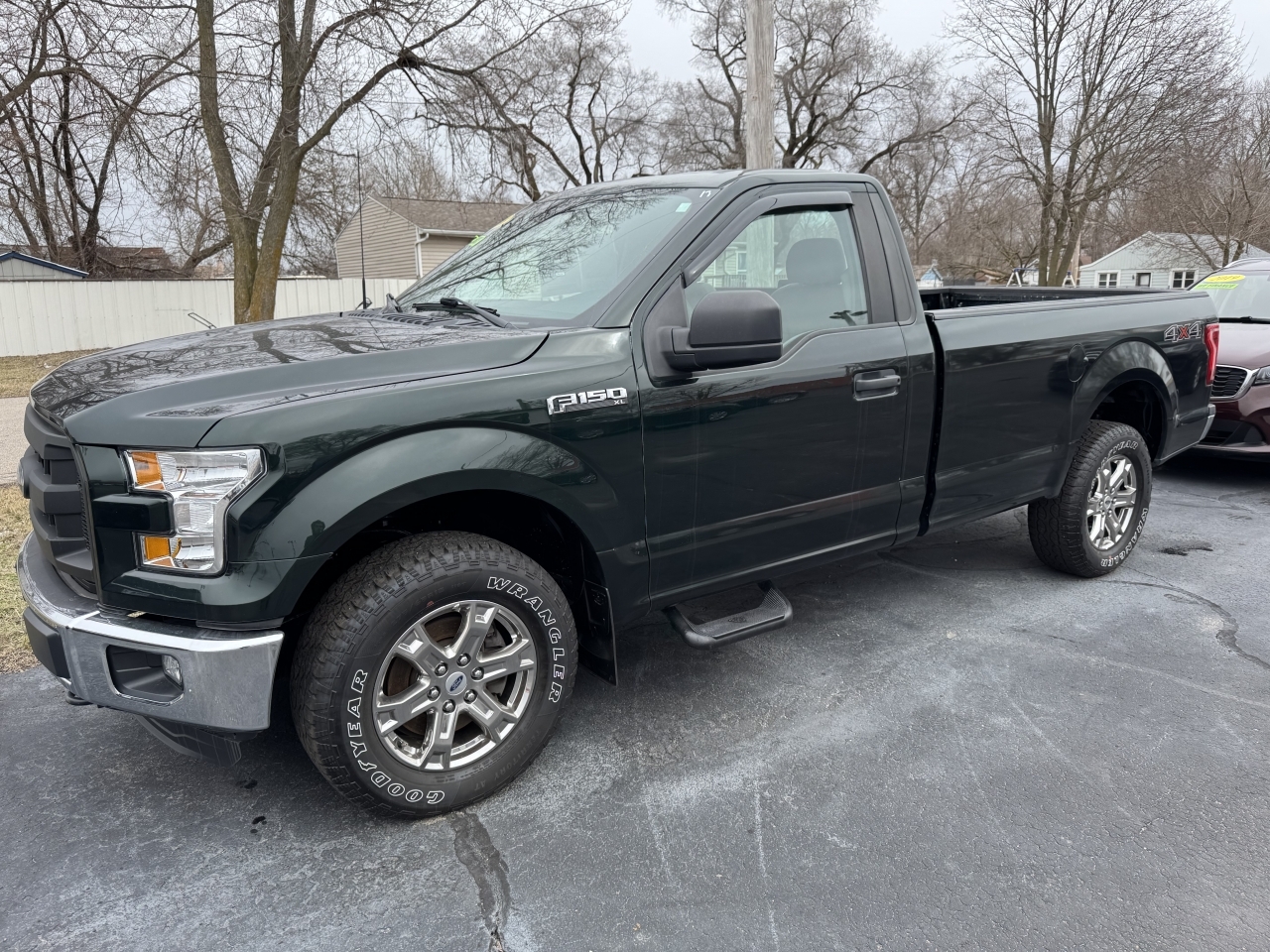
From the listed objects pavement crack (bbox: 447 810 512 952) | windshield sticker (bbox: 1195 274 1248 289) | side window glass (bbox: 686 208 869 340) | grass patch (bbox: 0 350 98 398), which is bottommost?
pavement crack (bbox: 447 810 512 952)

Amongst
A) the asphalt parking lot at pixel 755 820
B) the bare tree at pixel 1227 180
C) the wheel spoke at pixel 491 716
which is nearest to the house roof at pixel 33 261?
the asphalt parking lot at pixel 755 820

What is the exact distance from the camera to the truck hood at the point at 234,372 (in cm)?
238

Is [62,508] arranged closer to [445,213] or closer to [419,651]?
[419,651]

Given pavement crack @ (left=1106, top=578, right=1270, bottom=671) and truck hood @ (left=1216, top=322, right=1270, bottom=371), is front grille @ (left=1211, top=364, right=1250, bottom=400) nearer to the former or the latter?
truck hood @ (left=1216, top=322, right=1270, bottom=371)

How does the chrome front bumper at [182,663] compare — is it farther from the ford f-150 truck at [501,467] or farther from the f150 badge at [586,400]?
the f150 badge at [586,400]

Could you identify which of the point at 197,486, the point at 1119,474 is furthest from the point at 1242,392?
the point at 197,486

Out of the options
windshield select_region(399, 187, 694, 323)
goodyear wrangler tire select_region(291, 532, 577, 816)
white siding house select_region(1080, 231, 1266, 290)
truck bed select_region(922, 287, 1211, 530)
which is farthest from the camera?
white siding house select_region(1080, 231, 1266, 290)

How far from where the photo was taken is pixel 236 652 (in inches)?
93.4

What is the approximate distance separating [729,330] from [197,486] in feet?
5.23

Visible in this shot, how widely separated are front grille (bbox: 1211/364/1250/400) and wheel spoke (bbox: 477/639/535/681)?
642cm

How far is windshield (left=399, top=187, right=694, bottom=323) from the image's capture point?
3217mm

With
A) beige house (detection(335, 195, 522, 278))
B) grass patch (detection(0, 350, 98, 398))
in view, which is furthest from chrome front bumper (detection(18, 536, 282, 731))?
beige house (detection(335, 195, 522, 278))

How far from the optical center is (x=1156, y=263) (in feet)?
130

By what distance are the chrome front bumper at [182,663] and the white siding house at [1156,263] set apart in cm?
2417
